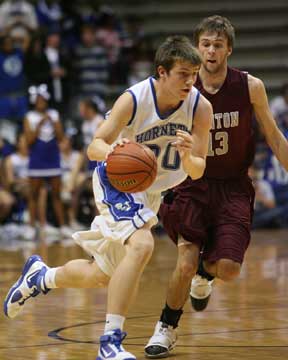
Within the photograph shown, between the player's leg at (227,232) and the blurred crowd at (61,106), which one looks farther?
the blurred crowd at (61,106)

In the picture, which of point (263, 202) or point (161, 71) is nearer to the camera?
point (161, 71)

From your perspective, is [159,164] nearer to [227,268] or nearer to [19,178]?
[227,268]

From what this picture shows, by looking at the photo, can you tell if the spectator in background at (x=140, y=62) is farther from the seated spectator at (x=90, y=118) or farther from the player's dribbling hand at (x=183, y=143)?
the player's dribbling hand at (x=183, y=143)

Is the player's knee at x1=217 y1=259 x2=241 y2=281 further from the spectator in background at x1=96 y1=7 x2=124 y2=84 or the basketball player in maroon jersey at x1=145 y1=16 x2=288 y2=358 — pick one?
the spectator in background at x1=96 y1=7 x2=124 y2=84

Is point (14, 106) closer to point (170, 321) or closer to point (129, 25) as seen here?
point (129, 25)

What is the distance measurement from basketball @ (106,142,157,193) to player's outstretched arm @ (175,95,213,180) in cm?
16

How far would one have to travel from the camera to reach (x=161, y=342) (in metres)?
5.30

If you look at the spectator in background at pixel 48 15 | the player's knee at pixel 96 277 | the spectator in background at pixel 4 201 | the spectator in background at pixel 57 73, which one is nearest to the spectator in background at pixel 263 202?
the spectator in background at pixel 4 201

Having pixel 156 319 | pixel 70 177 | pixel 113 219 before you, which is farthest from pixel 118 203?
pixel 70 177

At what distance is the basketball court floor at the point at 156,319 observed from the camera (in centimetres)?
535

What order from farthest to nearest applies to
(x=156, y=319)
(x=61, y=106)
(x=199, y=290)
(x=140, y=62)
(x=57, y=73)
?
1. (x=140, y=62)
2. (x=61, y=106)
3. (x=57, y=73)
4. (x=156, y=319)
5. (x=199, y=290)

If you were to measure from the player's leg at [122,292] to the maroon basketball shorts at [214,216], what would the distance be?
673 millimetres

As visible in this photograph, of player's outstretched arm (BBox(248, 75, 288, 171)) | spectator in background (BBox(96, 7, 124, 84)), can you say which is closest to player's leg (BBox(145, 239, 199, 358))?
player's outstretched arm (BBox(248, 75, 288, 171))

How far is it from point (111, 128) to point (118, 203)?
0.36 m
